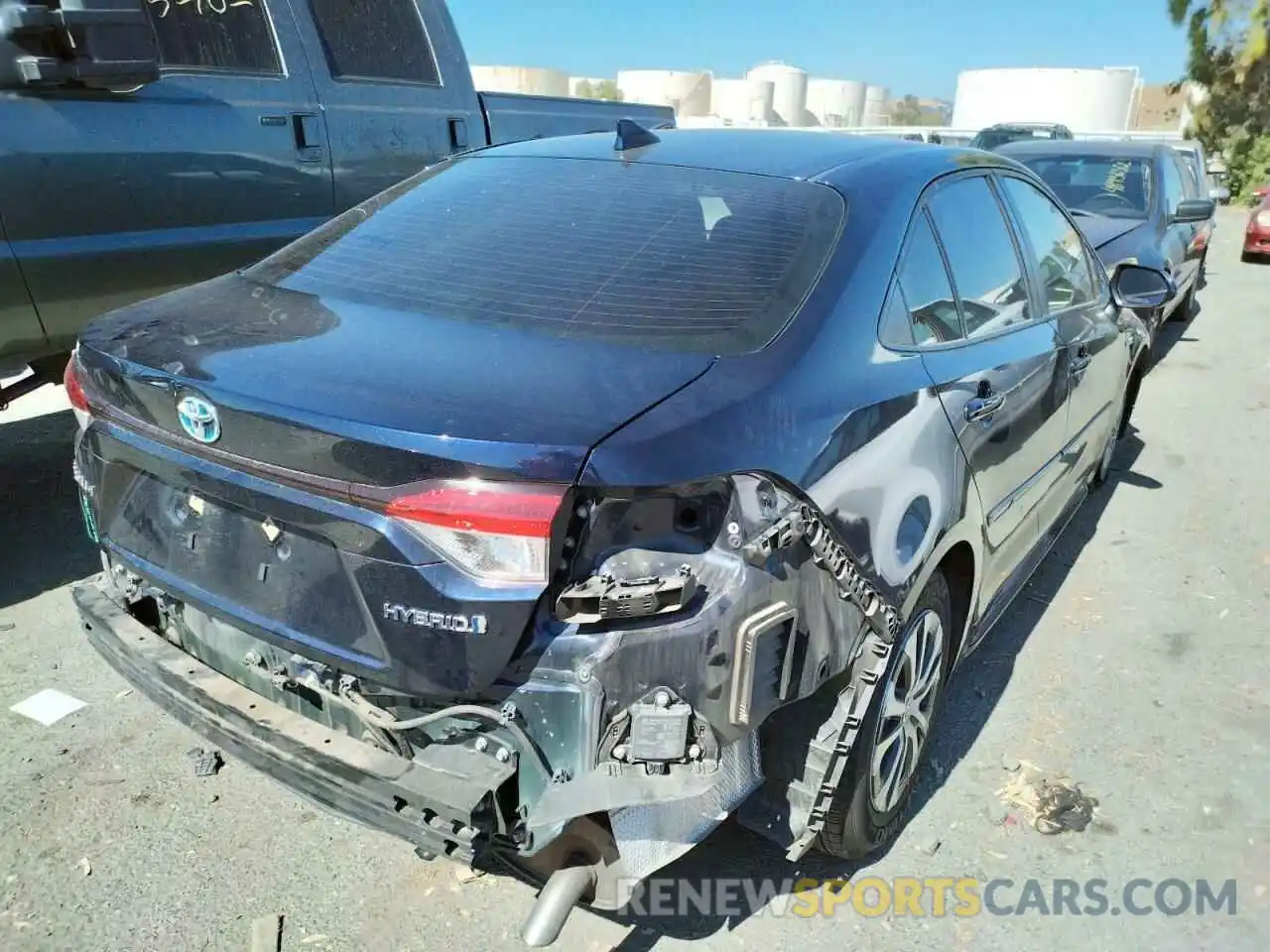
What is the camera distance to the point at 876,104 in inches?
3927

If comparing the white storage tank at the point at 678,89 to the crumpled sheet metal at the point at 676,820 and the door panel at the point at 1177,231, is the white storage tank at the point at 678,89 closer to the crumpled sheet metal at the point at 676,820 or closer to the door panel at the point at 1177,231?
the door panel at the point at 1177,231

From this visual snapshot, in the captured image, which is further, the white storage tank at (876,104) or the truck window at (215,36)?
the white storage tank at (876,104)

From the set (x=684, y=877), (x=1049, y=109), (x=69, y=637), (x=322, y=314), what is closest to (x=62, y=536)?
(x=69, y=637)

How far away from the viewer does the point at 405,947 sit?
2330 millimetres

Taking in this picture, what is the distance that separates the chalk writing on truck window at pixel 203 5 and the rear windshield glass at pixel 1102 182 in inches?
255

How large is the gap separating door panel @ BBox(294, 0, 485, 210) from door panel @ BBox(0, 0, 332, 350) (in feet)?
0.54

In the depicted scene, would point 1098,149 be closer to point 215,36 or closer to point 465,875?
point 215,36

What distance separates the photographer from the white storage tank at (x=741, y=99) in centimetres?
7050

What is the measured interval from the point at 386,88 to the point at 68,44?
1867mm

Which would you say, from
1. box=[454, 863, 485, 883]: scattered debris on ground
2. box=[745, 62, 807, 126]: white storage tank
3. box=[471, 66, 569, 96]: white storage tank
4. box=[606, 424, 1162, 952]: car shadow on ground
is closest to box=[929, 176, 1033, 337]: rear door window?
box=[606, 424, 1162, 952]: car shadow on ground

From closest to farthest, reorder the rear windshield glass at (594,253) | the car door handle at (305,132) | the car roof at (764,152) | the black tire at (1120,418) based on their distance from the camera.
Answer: the rear windshield glass at (594,253) < the car roof at (764,152) < the car door handle at (305,132) < the black tire at (1120,418)

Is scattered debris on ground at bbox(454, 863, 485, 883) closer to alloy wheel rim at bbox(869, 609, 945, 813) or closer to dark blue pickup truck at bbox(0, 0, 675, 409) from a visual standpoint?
alloy wheel rim at bbox(869, 609, 945, 813)

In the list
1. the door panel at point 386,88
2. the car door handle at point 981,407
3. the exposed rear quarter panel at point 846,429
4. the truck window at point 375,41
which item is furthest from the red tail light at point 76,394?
the truck window at point 375,41

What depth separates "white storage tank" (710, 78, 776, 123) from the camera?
231ft
